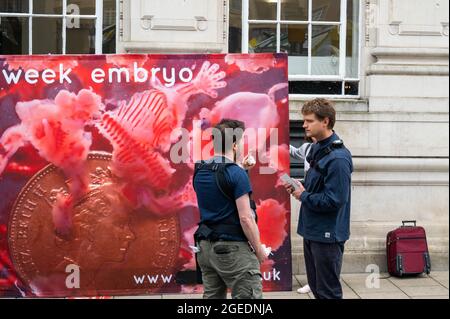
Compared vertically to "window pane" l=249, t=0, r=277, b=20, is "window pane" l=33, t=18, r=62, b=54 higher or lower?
lower

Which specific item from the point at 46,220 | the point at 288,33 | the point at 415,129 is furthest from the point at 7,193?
the point at 415,129

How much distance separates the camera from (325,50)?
827 cm

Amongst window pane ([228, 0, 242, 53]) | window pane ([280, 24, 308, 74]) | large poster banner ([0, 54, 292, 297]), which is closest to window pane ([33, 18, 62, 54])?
large poster banner ([0, 54, 292, 297])


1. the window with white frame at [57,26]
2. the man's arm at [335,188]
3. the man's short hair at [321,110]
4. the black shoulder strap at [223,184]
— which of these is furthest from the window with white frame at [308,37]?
the black shoulder strap at [223,184]

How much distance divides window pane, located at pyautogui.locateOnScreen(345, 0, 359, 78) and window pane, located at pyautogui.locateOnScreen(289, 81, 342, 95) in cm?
23

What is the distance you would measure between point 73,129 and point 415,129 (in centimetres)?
381

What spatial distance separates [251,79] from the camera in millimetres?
6430

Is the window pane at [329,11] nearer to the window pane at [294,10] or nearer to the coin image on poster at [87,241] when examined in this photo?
the window pane at [294,10]

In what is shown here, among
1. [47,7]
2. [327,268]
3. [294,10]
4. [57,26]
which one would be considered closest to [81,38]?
[57,26]

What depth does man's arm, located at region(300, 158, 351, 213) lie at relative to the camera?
16.1ft

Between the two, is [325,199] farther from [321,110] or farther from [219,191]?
[219,191]

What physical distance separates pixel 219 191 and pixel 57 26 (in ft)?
13.3

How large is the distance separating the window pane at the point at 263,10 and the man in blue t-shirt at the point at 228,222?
3.60 metres

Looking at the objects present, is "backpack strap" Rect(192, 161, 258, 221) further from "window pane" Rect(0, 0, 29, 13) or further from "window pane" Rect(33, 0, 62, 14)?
"window pane" Rect(0, 0, 29, 13)
